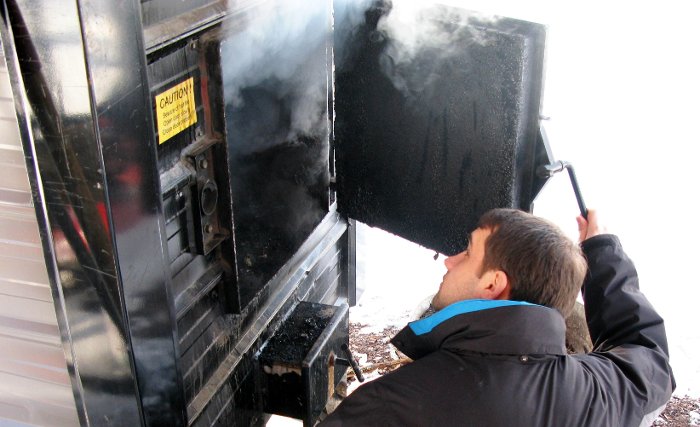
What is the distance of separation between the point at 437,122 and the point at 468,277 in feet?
2.48

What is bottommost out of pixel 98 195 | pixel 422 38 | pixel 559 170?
pixel 559 170

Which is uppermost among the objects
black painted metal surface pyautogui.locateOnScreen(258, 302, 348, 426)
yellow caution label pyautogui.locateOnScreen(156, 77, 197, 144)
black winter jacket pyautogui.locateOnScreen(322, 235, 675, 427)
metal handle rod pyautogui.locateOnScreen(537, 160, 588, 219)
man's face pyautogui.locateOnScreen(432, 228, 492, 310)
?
yellow caution label pyautogui.locateOnScreen(156, 77, 197, 144)

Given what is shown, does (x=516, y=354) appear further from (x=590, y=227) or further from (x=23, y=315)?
(x=23, y=315)

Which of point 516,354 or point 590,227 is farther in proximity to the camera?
point 590,227

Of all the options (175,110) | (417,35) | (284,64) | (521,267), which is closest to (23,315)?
(175,110)

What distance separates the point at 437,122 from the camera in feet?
8.40

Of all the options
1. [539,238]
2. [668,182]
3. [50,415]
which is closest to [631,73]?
[668,182]

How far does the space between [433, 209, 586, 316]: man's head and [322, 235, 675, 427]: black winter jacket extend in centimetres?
12

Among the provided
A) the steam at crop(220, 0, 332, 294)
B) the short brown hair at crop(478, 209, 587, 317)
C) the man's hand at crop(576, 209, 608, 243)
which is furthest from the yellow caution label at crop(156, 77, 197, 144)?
the man's hand at crop(576, 209, 608, 243)

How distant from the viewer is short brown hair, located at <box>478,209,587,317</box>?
74.9 inches

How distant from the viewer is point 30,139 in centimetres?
161

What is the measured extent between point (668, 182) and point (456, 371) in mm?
4193

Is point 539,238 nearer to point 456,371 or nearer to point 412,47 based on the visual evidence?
point 456,371

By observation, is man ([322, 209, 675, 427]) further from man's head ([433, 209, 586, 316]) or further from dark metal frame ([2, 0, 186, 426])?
dark metal frame ([2, 0, 186, 426])
